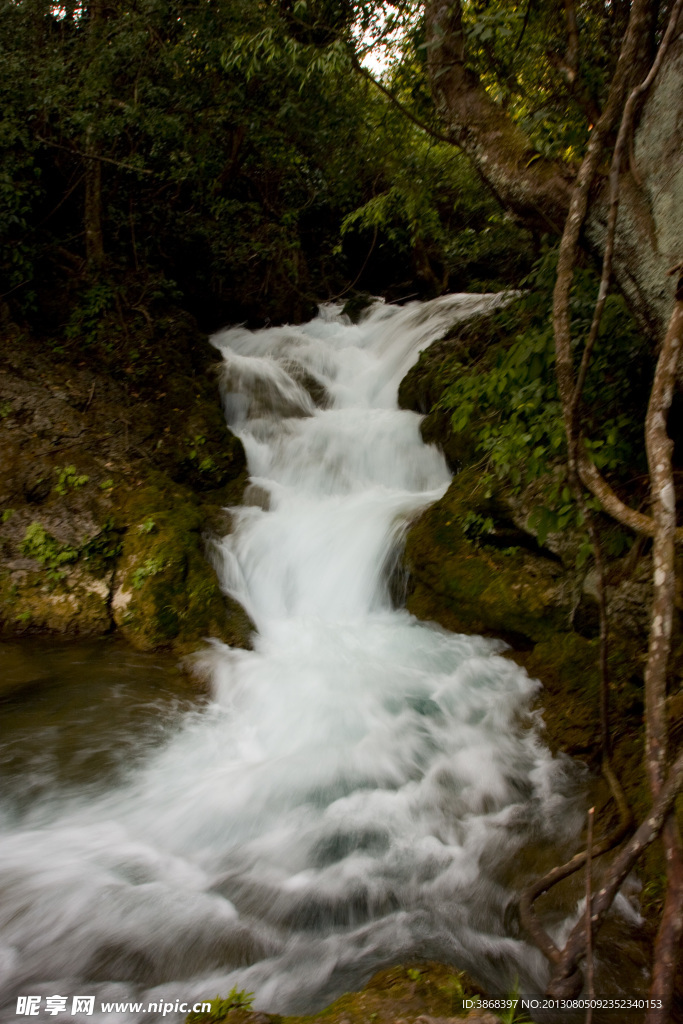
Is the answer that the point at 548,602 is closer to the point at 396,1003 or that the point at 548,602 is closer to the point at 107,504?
the point at 396,1003

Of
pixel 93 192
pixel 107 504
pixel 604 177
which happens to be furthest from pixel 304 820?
pixel 93 192

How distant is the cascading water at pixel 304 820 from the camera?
8.86ft

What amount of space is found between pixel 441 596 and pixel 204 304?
26.3 feet

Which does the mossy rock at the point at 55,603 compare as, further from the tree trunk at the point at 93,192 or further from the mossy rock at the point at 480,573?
the tree trunk at the point at 93,192

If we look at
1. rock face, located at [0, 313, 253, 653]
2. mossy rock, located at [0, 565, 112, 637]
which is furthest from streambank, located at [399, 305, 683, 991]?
mossy rock, located at [0, 565, 112, 637]

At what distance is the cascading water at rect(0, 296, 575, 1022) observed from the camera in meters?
2.70

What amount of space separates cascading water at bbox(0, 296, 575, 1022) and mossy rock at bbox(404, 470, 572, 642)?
0.25 m

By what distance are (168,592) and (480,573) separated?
272cm

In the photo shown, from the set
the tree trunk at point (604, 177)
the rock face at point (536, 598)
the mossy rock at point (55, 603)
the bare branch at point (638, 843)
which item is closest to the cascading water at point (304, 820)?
the rock face at point (536, 598)

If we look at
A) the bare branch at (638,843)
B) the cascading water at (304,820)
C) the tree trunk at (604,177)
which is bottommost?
the cascading water at (304,820)

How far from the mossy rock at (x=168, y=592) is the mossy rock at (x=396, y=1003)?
3.20 meters

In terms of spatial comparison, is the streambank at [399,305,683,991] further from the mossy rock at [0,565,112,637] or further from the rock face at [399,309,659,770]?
the mossy rock at [0,565,112,637]

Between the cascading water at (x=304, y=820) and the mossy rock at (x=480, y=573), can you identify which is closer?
the cascading water at (x=304, y=820)

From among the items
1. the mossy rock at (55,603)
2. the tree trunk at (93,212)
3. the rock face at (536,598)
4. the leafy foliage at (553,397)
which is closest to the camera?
the leafy foliage at (553,397)
